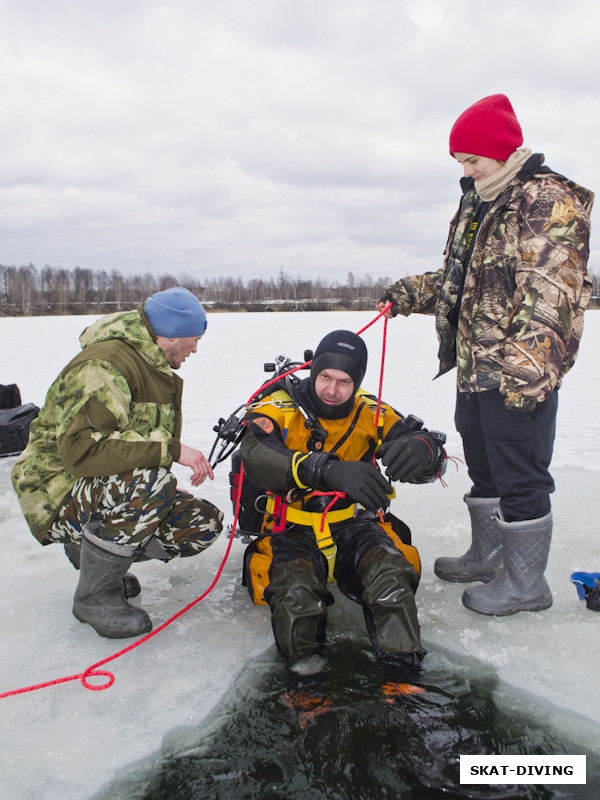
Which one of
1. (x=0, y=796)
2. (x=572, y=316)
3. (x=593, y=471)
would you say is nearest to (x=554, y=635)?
(x=572, y=316)

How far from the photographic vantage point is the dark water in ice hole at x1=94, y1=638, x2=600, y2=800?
4.92 ft

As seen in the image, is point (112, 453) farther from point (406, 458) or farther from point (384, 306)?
point (384, 306)

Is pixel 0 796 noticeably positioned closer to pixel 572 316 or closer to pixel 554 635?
pixel 554 635

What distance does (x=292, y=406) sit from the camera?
258cm

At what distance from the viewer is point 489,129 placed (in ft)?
7.46

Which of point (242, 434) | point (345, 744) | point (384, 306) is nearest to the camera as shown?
point (345, 744)

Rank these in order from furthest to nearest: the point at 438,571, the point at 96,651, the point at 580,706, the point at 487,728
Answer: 1. the point at 438,571
2. the point at 96,651
3. the point at 580,706
4. the point at 487,728

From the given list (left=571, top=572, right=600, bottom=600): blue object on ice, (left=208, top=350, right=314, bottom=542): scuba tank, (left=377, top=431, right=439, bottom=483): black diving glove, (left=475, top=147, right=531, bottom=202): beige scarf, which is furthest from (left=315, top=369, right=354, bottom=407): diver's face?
(left=571, top=572, right=600, bottom=600): blue object on ice

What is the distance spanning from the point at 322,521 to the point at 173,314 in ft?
3.44

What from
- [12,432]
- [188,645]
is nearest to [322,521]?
[188,645]

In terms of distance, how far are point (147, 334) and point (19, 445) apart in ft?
10.0

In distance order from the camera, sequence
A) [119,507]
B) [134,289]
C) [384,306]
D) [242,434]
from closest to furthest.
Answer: [119,507]
[242,434]
[384,306]
[134,289]

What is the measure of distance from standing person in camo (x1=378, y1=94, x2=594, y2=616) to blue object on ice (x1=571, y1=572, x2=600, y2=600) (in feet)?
0.53

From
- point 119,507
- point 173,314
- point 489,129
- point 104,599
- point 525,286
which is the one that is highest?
point 489,129
